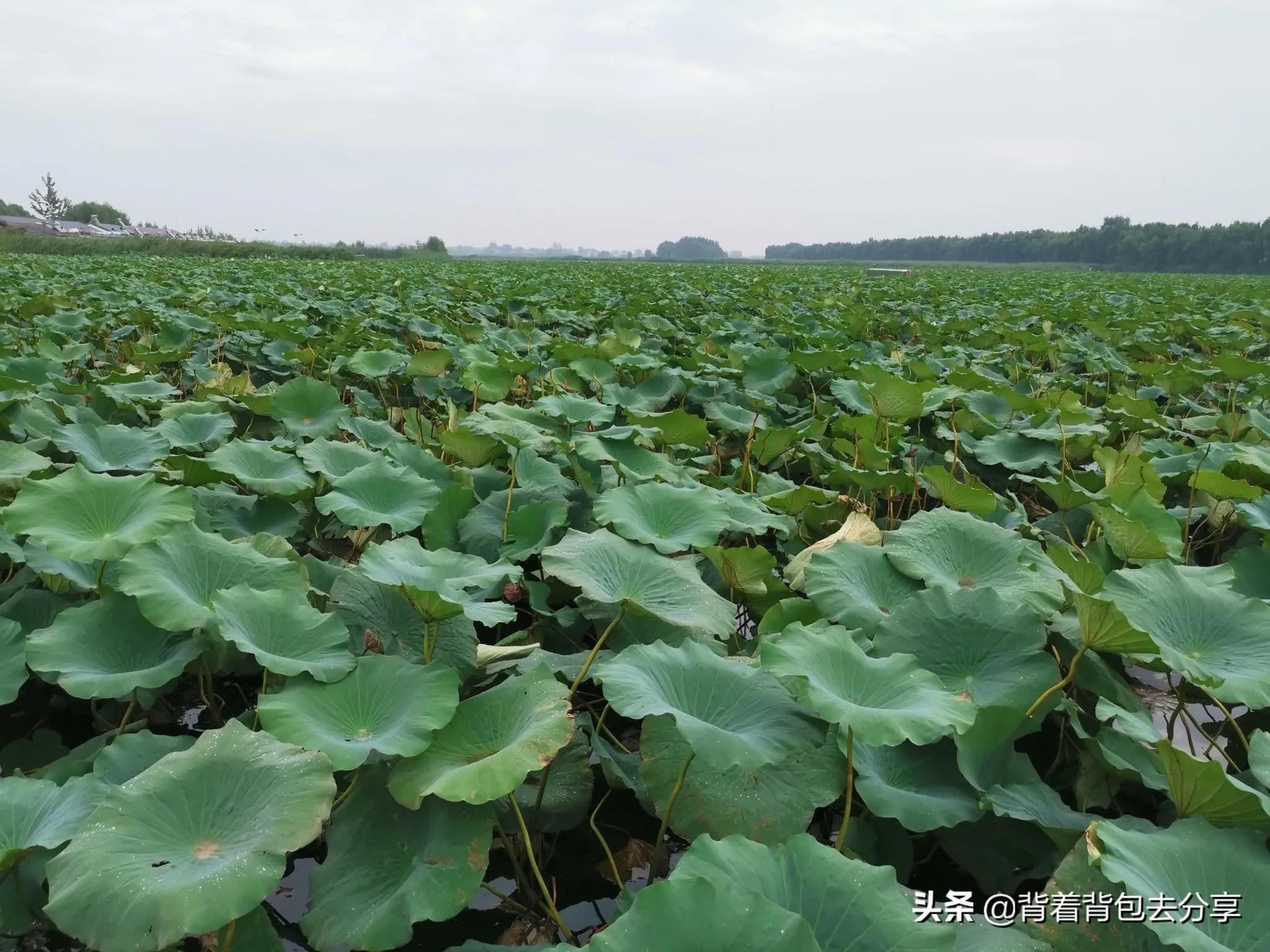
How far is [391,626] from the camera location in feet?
5.11

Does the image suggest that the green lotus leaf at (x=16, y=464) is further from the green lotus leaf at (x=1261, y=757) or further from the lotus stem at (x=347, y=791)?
the green lotus leaf at (x=1261, y=757)

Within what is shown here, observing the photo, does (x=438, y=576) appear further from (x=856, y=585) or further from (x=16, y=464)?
(x=16, y=464)

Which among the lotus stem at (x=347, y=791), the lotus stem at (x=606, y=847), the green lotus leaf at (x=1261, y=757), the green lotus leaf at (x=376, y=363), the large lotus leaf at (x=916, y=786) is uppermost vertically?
the green lotus leaf at (x=376, y=363)

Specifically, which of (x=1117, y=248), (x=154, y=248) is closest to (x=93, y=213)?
(x=154, y=248)

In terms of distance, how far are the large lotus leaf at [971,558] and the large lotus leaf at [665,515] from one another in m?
0.40

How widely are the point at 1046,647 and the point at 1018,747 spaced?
0.24m

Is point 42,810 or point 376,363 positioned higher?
point 376,363

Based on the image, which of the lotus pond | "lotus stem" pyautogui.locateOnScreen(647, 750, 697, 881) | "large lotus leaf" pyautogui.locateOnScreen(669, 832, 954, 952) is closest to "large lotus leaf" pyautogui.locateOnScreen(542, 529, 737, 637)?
the lotus pond

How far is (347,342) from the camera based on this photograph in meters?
4.56

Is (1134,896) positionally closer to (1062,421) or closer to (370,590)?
(370,590)

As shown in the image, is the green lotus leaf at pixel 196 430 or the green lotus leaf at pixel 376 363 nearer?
the green lotus leaf at pixel 196 430

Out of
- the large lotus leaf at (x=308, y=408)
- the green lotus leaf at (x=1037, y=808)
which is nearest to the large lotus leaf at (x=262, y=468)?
the large lotus leaf at (x=308, y=408)

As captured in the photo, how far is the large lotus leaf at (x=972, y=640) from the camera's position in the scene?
138 cm

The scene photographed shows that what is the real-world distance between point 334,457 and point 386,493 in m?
0.34
